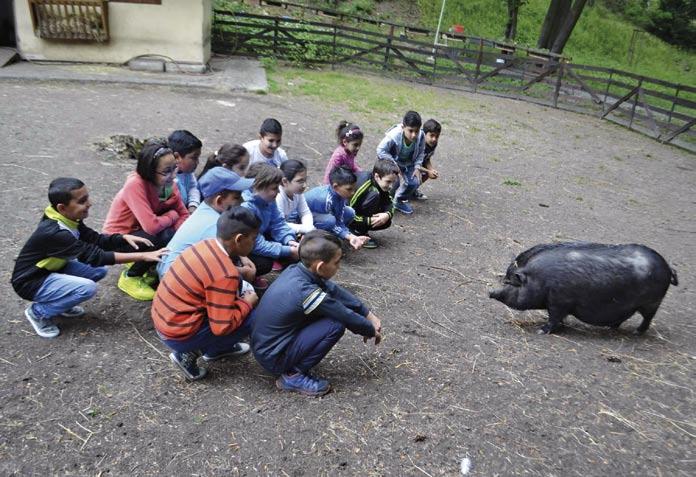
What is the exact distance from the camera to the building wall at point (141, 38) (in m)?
12.2

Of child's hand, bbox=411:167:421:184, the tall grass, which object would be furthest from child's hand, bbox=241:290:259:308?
the tall grass

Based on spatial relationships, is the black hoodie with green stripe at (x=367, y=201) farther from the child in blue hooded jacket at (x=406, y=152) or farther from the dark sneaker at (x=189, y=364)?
the dark sneaker at (x=189, y=364)

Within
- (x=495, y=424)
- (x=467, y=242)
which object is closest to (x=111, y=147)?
(x=467, y=242)

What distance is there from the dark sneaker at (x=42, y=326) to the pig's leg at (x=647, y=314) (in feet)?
15.7

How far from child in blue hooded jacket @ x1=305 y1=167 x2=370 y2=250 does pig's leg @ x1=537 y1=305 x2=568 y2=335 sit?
73.4 inches

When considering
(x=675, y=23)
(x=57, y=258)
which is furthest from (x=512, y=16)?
(x=57, y=258)

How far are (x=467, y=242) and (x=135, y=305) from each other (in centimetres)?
397

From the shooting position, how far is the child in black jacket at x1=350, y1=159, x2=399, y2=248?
19.7 feet

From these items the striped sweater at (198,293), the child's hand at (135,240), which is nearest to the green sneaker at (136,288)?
the child's hand at (135,240)

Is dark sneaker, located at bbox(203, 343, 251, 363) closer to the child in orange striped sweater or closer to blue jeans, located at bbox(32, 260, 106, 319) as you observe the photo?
the child in orange striped sweater

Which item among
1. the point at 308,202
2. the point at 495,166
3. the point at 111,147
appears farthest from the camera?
the point at 495,166

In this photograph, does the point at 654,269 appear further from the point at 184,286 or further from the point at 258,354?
the point at 184,286

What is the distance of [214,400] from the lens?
3.42m

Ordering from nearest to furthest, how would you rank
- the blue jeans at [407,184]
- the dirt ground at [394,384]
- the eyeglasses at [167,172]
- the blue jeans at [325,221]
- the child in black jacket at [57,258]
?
the dirt ground at [394,384]
the child in black jacket at [57,258]
the eyeglasses at [167,172]
the blue jeans at [325,221]
the blue jeans at [407,184]
